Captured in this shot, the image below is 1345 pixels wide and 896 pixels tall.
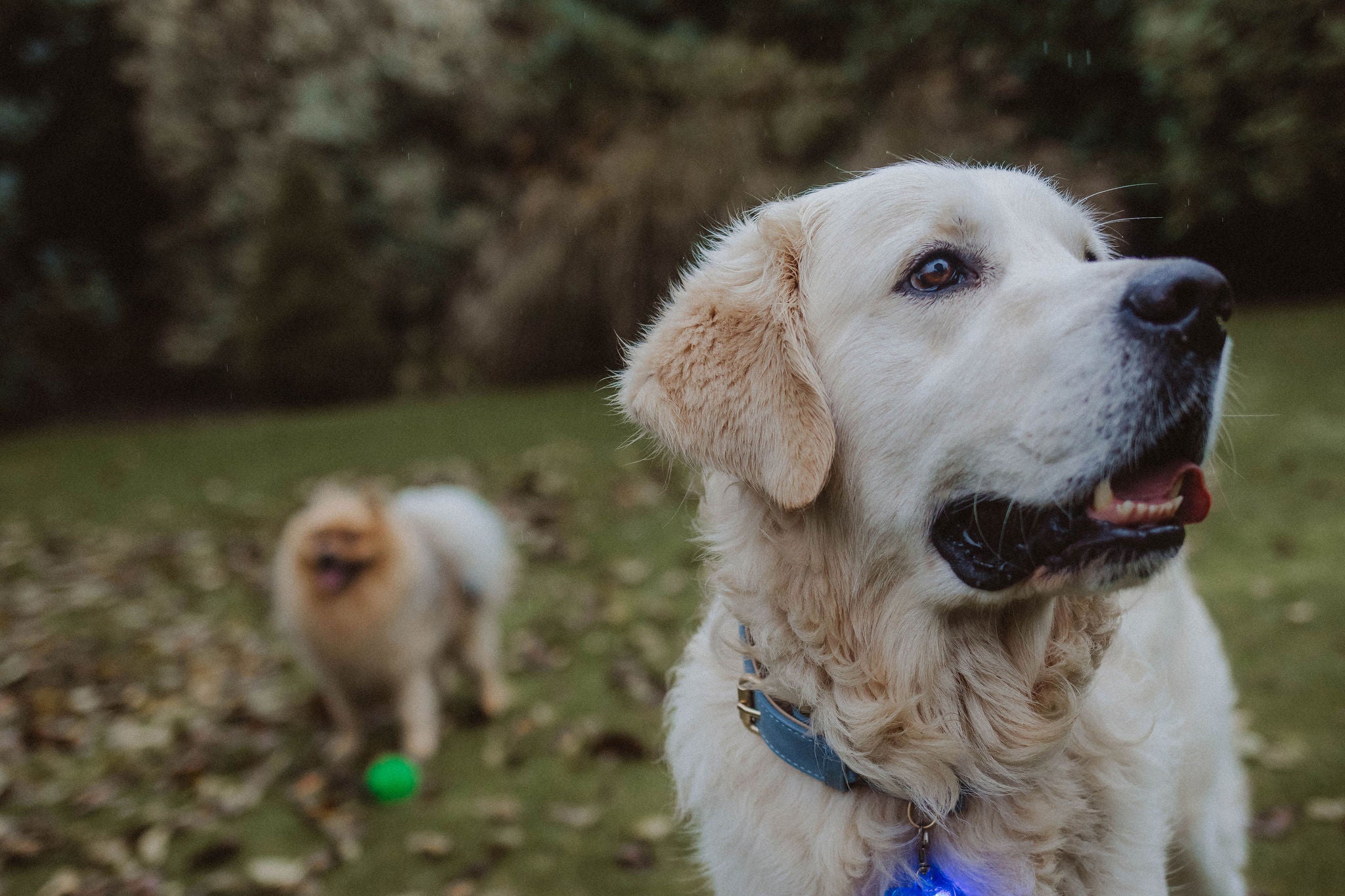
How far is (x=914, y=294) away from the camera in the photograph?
1896 mm

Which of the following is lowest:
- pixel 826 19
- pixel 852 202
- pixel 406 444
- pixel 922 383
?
pixel 406 444

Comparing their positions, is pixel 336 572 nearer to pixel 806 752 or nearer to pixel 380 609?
pixel 380 609

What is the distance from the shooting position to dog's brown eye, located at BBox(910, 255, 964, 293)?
1895 millimetres

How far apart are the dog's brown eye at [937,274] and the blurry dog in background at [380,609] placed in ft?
10.4

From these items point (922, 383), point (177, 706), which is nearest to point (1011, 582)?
point (922, 383)

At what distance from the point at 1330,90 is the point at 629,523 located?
Answer: 7.84 meters

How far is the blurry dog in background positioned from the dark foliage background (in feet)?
21.4

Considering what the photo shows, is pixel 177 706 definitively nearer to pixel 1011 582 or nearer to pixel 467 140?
pixel 1011 582

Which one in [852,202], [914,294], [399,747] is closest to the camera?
[914,294]

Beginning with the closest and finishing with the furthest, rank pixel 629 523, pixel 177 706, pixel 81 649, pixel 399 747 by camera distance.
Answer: pixel 399 747, pixel 177 706, pixel 81 649, pixel 629 523

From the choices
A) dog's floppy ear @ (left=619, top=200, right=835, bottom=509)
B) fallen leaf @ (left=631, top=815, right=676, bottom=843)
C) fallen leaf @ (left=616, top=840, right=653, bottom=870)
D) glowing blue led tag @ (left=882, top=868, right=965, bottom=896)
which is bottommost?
fallen leaf @ (left=616, top=840, right=653, bottom=870)

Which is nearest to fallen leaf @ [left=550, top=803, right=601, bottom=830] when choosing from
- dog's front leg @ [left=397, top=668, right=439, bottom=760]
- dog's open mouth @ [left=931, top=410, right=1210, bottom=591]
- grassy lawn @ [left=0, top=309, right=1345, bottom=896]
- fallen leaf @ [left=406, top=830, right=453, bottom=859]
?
grassy lawn @ [left=0, top=309, right=1345, bottom=896]

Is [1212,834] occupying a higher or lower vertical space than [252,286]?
lower

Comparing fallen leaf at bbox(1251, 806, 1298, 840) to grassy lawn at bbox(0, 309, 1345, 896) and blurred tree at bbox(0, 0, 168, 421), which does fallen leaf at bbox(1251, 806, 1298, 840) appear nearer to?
grassy lawn at bbox(0, 309, 1345, 896)
